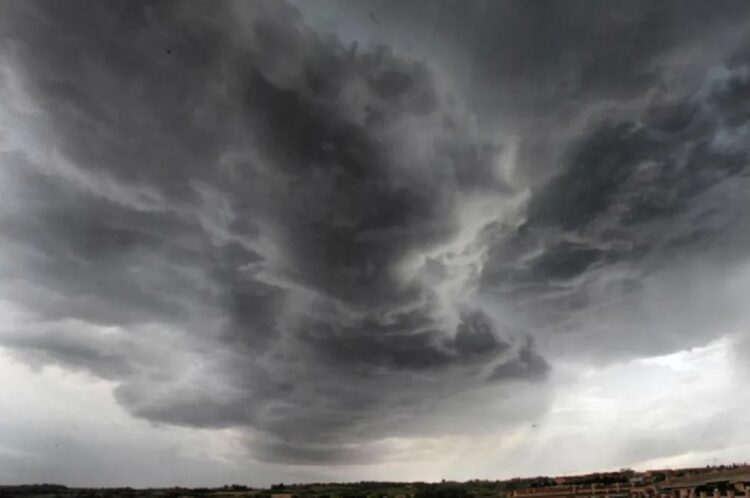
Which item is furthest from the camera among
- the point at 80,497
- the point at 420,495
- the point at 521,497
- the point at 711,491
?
the point at 420,495

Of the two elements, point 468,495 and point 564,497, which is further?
point 468,495

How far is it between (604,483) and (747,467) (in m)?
39.6

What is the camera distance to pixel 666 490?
150 metres

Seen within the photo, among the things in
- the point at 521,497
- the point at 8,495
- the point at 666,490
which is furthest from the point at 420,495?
the point at 8,495

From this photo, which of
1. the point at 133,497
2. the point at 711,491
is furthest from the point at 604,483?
the point at 133,497

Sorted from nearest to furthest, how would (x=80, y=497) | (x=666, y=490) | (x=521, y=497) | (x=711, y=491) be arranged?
(x=711, y=491) → (x=666, y=490) → (x=521, y=497) → (x=80, y=497)

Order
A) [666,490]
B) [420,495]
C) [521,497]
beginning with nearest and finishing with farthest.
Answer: [666,490] → [521,497] → [420,495]

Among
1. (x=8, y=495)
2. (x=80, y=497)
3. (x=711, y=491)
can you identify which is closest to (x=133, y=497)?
(x=80, y=497)

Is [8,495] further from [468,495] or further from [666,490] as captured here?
[666,490]

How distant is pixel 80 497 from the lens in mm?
184375

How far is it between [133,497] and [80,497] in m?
15.9

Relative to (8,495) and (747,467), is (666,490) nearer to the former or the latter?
(747,467)

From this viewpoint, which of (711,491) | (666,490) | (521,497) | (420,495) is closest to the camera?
(711,491)

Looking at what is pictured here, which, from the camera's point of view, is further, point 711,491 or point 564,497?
point 564,497
